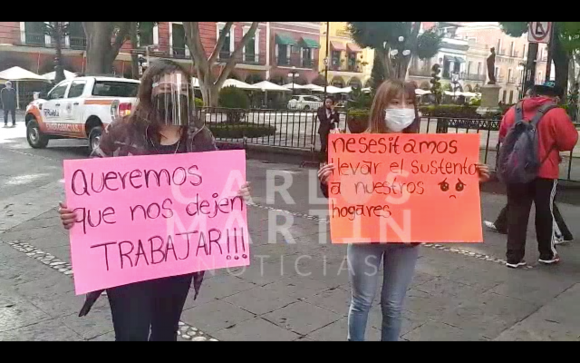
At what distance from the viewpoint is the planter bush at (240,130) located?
591 inches

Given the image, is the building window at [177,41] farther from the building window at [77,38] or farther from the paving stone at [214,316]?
the paving stone at [214,316]

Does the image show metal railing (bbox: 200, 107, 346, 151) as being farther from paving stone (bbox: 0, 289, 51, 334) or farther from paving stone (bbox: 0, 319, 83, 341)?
paving stone (bbox: 0, 319, 83, 341)

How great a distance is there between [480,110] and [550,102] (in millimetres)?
18942

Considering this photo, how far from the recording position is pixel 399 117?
294 cm

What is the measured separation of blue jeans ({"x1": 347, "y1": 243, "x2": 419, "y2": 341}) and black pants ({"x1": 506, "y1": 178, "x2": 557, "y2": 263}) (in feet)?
8.80

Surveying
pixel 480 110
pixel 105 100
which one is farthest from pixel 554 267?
pixel 480 110

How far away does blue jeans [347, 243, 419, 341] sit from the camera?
9.48 ft

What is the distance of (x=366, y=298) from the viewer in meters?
2.92

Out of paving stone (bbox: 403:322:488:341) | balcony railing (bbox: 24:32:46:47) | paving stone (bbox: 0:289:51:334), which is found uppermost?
balcony railing (bbox: 24:32:46:47)

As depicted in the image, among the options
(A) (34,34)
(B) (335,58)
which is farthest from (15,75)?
(B) (335,58)

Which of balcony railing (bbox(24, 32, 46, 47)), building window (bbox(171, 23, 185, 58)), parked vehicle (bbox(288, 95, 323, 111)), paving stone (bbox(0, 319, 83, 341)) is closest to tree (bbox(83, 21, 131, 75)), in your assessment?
paving stone (bbox(0, 319, 83, 341))

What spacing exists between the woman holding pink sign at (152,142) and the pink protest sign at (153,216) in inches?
2.0
